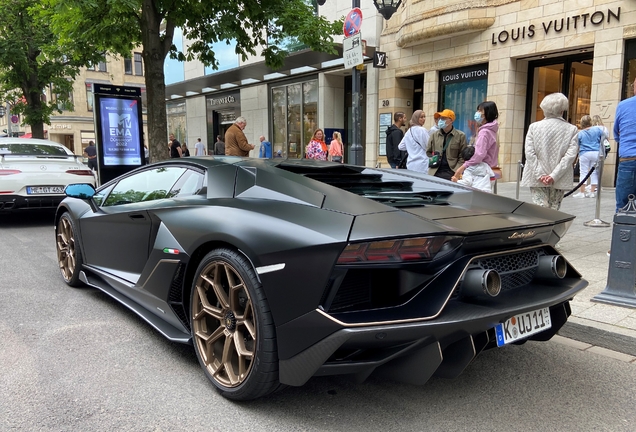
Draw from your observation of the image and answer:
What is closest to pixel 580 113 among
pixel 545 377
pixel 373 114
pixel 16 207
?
pixel 373 114

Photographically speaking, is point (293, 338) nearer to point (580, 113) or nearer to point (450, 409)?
point (450, 409)

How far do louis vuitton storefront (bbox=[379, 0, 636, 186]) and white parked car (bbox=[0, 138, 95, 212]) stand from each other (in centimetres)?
1013

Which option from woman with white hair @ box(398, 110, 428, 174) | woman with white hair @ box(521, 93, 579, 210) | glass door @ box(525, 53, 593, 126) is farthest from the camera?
glass door @ box(525, 53, 593, 126)

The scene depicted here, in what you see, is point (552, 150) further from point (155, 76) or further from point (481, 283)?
point (155, 76)

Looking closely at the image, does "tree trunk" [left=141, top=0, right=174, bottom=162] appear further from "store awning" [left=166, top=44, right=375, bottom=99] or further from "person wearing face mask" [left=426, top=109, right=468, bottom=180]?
"person wearing face mask" [left=426, top=109, right=468, bottom=180]

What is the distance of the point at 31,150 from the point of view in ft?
29.5

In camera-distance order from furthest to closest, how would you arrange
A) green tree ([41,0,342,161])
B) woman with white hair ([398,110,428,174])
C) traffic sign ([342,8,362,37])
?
green tree ([41,0,342,161]) → traffic sign ([342,8,362,37]) → woman with white hair ([398,110,428,174])

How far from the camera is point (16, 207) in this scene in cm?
778

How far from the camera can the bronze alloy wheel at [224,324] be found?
2.46 meters

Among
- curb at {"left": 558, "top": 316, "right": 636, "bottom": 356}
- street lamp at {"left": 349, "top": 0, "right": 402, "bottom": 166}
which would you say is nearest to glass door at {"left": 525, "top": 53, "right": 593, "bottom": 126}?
street lamp at {"left": 349, "top": 0, "right": 402, "bottom": 166}

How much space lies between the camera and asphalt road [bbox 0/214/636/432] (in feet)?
7.80

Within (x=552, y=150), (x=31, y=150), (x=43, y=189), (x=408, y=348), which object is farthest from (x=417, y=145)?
(x=31, y=150)

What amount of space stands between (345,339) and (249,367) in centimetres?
62

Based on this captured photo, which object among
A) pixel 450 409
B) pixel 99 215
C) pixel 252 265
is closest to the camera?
pixel 252 265
